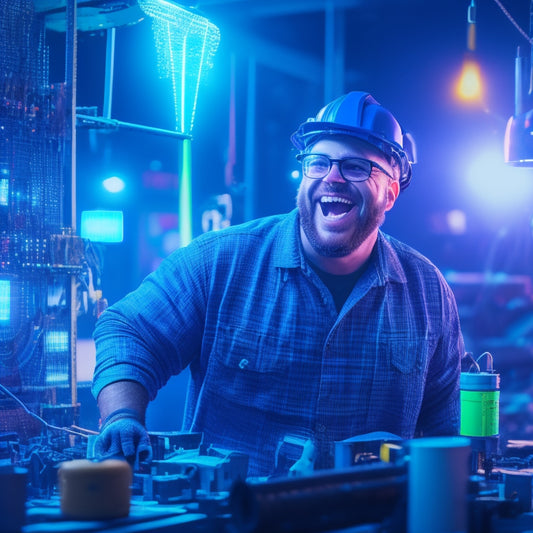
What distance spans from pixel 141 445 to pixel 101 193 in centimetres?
464

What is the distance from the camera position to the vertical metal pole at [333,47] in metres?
7.94

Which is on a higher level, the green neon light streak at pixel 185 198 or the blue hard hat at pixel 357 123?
the green neon light streak at pixel 185 198

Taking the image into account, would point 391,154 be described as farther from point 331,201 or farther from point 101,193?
point 101,193

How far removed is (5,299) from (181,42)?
1.97 metres

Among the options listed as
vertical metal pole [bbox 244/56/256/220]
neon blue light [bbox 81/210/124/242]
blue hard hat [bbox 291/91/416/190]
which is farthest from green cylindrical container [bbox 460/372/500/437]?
vertical metal pole [bbox 244/56/256/220]

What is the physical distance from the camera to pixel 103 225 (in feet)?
17.1

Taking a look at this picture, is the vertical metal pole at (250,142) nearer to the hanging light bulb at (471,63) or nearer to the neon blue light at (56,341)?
the hanging light bulb at (471,63)

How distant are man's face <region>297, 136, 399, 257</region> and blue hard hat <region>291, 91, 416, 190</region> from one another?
0.04m

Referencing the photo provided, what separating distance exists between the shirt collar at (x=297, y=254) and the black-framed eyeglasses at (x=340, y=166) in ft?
0.74

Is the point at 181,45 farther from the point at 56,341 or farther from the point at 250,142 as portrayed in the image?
the point at 250,142

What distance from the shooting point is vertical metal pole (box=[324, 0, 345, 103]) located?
7.94 m

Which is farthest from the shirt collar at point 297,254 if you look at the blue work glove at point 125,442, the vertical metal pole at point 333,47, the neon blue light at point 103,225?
the vertical metal pole at point 333,47

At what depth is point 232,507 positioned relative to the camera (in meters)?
1.19

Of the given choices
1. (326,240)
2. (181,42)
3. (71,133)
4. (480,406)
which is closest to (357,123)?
(326,240)
